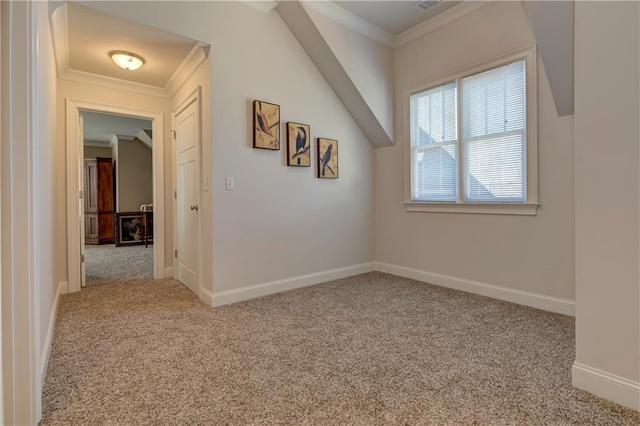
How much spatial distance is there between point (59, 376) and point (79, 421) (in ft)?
1.68

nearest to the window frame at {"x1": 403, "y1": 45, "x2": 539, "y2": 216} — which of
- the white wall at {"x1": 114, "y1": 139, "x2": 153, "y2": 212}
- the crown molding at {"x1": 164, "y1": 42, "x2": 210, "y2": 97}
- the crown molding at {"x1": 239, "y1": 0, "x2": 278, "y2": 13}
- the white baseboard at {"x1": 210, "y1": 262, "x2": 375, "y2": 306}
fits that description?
the white baseboard at {"x1": 210, "y1": 262, "x2": 375, "y2": 306}

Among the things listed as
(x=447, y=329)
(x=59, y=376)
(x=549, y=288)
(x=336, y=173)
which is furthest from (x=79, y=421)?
(x=549, y=288)

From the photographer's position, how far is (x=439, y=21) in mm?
3506

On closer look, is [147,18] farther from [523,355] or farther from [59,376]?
[523,355]

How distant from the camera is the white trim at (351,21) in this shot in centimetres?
331

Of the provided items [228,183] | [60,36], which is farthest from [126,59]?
[228,183]

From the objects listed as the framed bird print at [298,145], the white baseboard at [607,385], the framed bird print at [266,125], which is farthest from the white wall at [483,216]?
the framed bird print at [266,125]

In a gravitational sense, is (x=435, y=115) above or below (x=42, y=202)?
above

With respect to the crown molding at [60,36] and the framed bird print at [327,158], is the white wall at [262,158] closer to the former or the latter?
the framed bird print at [327,158]

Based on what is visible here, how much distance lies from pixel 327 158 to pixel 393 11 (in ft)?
5.46

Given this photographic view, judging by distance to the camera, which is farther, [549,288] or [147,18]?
[549,288]

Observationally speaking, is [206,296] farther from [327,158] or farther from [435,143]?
[435,143]

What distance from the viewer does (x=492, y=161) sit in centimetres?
317

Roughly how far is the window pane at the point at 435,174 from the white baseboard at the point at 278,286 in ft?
3.79
